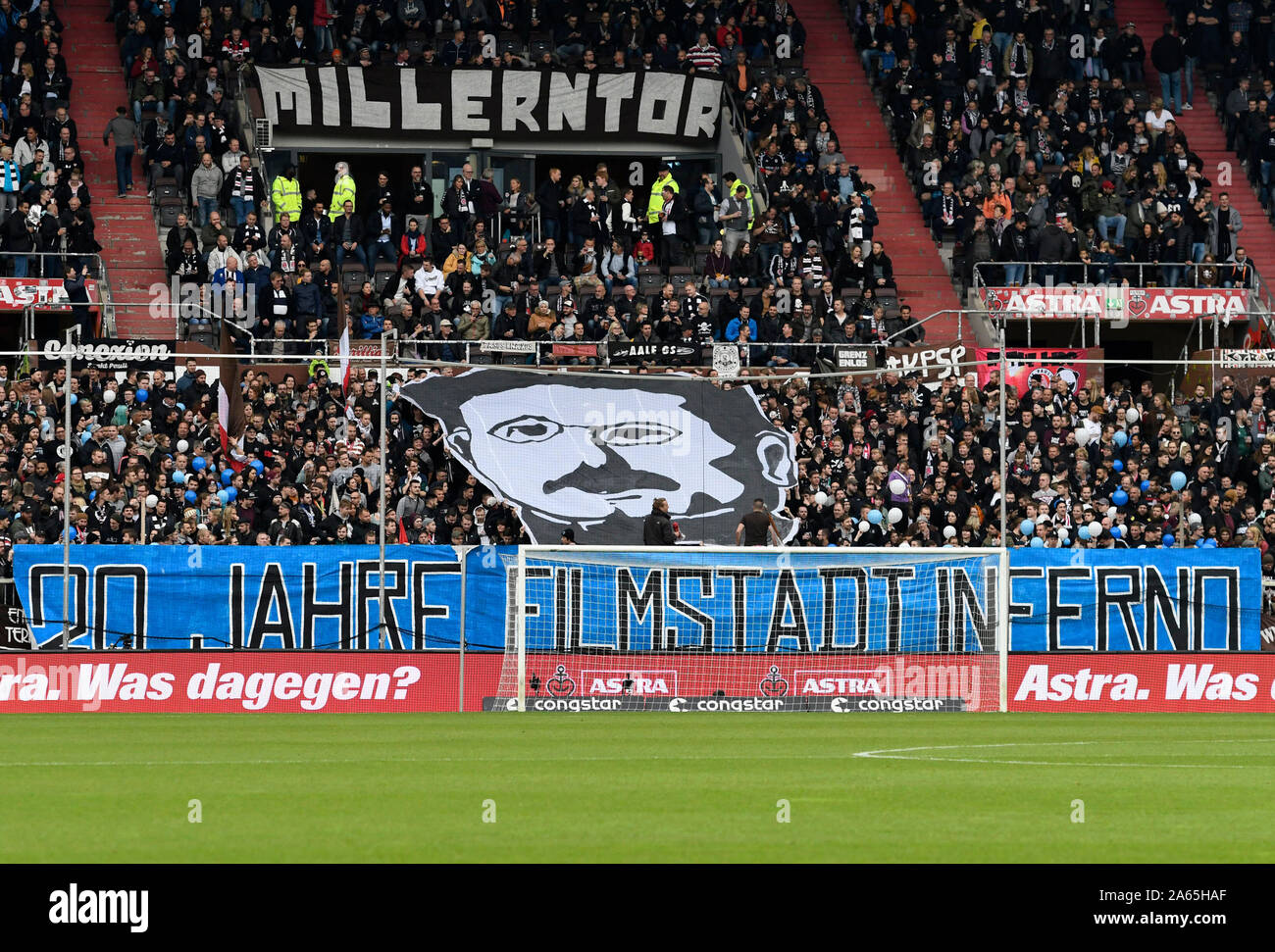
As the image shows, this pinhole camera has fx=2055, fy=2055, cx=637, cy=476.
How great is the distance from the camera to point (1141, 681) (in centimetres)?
2466

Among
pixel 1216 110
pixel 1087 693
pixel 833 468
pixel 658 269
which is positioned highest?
pixel 1216 110

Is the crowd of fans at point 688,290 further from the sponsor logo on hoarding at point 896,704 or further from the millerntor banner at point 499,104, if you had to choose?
the sponsor logo on hoarding at point 896,704

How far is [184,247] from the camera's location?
34.0 m

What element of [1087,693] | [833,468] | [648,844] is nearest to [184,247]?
[833,468]

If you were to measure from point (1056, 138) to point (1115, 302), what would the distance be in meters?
5.41

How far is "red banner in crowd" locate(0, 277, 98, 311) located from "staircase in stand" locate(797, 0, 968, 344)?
14976mm

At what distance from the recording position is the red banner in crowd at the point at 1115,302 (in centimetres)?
3578

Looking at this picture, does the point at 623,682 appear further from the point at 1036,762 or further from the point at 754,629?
the point at 1036,762

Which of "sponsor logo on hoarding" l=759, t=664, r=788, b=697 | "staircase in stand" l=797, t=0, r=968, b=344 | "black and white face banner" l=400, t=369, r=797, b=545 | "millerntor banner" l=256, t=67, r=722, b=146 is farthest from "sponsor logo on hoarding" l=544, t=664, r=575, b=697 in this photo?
"millerntor banner" l=256, t=67, r=722, b=146

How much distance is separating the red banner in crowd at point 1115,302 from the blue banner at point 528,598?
36.5 feet

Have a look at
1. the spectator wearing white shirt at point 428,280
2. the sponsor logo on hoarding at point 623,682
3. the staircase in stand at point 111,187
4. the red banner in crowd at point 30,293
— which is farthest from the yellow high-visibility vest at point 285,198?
the sponsor logo on hoarding at point 623,682

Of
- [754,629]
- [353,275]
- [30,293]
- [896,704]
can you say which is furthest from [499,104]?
[896,704]

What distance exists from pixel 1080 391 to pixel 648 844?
23484 mm

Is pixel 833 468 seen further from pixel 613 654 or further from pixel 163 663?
pixel 163 663
